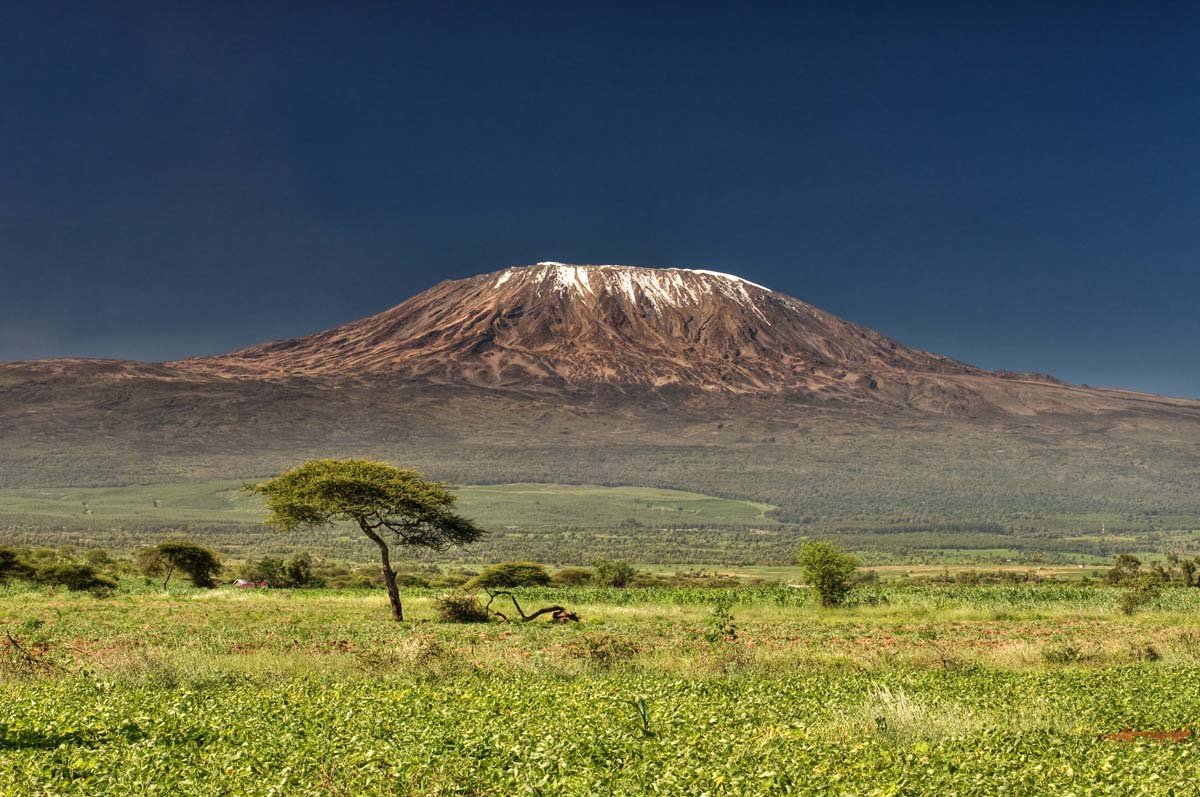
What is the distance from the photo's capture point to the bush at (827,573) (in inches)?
1452

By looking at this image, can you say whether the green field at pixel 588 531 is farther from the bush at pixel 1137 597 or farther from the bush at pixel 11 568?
the bush at pixel 1137 597

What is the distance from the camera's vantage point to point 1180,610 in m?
34.2

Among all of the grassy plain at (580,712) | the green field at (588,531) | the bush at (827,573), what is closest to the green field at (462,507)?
the green field at (588,531)

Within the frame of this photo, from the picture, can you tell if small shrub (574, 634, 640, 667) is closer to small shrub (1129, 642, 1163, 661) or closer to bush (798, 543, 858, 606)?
small shrub (1129, 642, 1163, 661)

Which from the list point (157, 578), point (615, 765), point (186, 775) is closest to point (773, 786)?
point (615, 765)

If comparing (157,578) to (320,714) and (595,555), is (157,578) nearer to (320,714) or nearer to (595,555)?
(320,714)

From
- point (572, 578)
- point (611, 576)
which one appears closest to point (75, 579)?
point (611, 576)

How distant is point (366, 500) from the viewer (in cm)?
3219

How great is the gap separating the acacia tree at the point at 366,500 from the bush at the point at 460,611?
2.48 m

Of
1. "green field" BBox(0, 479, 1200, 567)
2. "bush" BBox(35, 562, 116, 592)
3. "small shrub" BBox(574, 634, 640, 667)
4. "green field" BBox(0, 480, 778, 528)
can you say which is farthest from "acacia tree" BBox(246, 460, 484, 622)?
"green field" BBox(0, 480, 778, 528)

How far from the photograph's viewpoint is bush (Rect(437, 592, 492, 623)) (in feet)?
96.2

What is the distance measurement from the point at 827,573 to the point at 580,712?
87.9ft

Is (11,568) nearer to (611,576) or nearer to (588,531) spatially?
(611,576)

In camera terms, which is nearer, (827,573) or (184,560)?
(827,573)
